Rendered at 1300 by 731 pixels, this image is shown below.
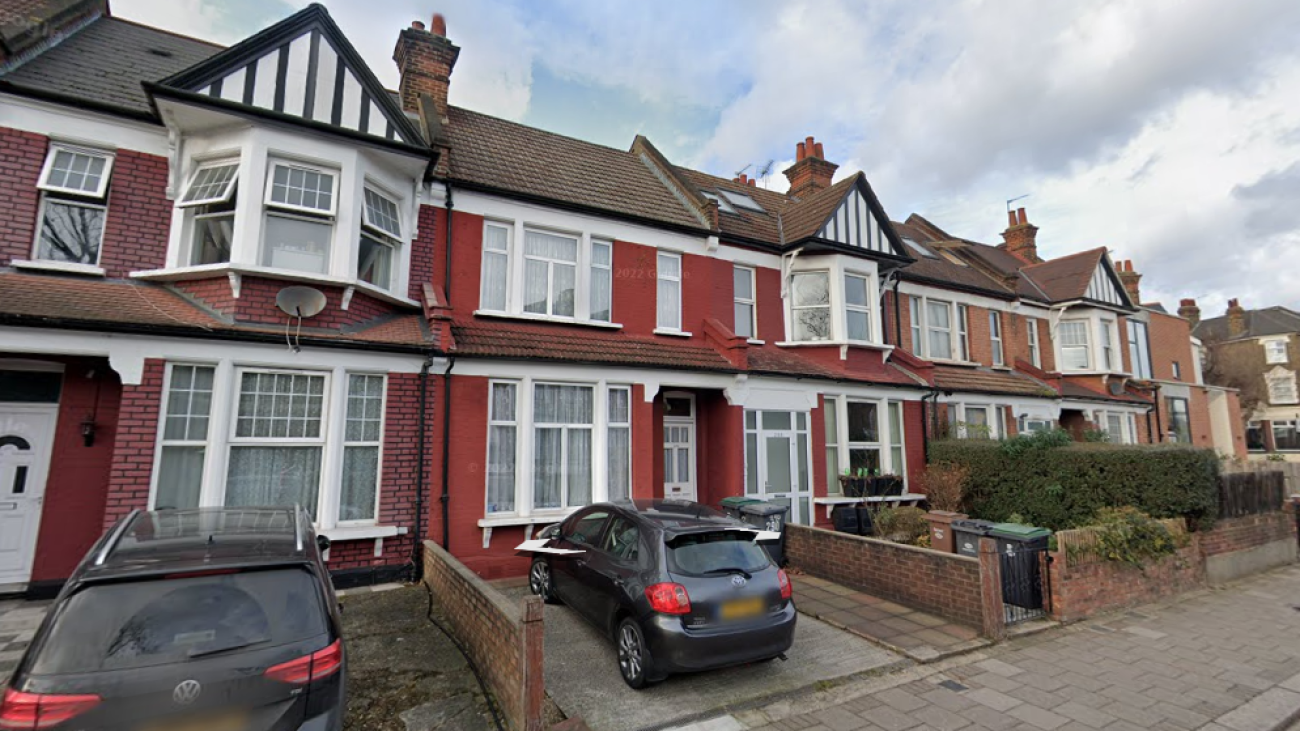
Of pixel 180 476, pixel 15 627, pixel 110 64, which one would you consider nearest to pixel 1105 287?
pixel 180 476

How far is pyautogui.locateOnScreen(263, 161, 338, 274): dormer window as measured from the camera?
8.25 m

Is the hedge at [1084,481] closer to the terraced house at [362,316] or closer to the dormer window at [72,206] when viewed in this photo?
the terraced house at [362,316]

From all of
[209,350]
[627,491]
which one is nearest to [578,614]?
[627,491]

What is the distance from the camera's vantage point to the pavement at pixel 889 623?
623cm

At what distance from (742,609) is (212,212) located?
9.17 m

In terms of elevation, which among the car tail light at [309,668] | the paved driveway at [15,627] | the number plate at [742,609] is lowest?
the paved driveway at [15,627]

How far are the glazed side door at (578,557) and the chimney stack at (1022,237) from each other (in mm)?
24860

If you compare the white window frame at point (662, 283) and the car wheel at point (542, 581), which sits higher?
the white window frame at point (662, 283)

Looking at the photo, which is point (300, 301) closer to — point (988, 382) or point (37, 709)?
point (37, 709)

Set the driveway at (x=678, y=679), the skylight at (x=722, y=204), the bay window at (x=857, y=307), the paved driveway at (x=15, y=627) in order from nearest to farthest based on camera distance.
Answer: the driveway at (x=678, y=679)
the paved driveway at (x=15, y=627)
the bay window at (x=857, y=307)
the skylight at (x=722, y=204)

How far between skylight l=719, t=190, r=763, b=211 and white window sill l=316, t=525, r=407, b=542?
A: 37.6 ft

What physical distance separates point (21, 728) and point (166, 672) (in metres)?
0.53

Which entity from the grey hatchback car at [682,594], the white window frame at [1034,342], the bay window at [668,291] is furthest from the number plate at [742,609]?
the white window frame at [1034,342]

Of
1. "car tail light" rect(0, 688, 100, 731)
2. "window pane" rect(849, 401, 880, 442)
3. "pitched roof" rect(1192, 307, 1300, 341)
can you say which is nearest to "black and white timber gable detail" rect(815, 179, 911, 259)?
"window pane" rect(849, 401, 880, 442)
